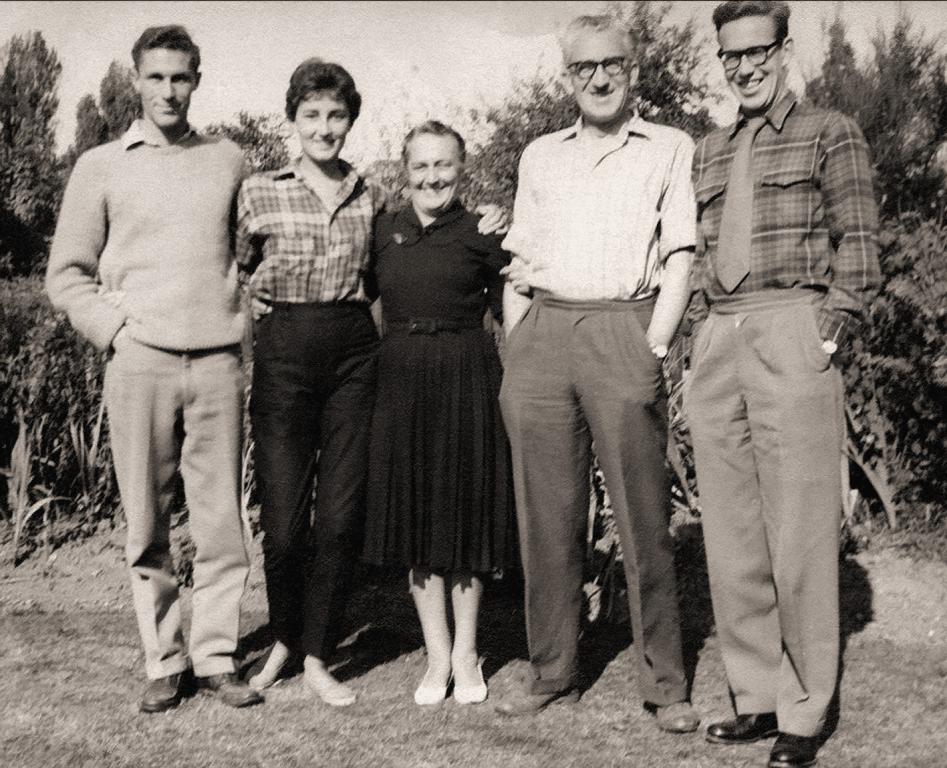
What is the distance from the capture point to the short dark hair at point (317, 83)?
160 inches

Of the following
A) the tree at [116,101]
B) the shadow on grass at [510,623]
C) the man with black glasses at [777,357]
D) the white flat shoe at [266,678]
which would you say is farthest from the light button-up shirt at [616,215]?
the tree at [116,101]

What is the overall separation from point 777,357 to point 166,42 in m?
2.27

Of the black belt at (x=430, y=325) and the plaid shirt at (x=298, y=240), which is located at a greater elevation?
the plaid shirt at (x=298, y=240)

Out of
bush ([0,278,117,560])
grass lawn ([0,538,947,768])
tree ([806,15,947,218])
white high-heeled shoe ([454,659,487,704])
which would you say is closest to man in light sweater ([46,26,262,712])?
grass lawn ([0,538,947,768])

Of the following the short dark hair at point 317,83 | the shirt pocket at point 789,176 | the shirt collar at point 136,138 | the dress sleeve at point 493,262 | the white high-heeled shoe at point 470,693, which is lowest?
the white high-heeled shoe at point 470,693

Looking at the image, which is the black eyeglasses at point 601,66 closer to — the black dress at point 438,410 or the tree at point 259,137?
the black dress at point 438,410

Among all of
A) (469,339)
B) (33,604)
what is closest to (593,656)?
(469,339)

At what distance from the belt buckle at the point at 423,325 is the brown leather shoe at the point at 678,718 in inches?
59.7

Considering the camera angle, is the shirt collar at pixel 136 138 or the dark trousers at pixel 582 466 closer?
the dark trousers at pixel 582 466

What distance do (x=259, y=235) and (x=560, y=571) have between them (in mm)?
1575

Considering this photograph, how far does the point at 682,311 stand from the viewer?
12.5ft

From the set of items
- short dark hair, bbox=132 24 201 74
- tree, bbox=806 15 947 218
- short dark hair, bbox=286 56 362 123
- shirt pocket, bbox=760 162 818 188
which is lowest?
shirt pocket, bbox=760 162 818 188

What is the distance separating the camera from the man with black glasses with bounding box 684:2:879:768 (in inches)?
137

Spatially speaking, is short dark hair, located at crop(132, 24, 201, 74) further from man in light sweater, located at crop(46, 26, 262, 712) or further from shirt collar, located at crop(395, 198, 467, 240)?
shirt collar, located at crop(395, 198, 467, 240)
